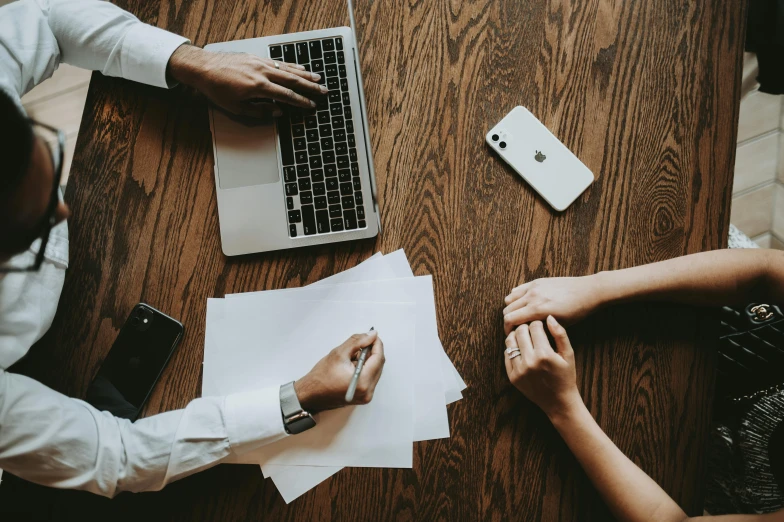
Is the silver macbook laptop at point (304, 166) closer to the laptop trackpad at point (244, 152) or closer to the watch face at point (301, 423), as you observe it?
the laptop trackpad at point (244, 152)

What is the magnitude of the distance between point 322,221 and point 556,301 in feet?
1.45

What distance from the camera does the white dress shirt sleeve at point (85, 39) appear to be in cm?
91

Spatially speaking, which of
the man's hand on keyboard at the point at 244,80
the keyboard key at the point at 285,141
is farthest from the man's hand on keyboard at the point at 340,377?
the man's hand on keyboard at the point at 244,80

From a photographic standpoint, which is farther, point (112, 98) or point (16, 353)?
point (112, 98)

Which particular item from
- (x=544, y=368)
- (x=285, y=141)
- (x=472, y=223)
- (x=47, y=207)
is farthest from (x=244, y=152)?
(x=544, y=368)

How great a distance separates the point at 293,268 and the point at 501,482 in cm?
53

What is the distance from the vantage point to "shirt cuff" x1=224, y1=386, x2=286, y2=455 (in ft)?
2.75

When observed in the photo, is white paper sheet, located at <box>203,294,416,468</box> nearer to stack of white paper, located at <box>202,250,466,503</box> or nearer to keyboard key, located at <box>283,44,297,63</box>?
stack of white paper, located at <box>202,250,466,503</box>

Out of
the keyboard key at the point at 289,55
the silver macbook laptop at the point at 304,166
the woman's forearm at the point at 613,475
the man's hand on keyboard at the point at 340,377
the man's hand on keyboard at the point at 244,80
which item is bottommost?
the woman's forearm at the point at 613,475

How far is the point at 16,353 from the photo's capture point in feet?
2.72

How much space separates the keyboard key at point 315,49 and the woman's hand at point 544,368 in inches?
24.7

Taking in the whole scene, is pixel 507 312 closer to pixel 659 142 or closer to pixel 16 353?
pixel 659 142

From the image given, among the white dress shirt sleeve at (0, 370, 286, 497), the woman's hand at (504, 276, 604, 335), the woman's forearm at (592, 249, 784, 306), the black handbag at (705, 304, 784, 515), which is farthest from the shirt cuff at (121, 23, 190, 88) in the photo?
the black handbag at (705, 304, 784, 515)

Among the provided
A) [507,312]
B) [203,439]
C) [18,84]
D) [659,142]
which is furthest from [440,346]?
[18,84]
